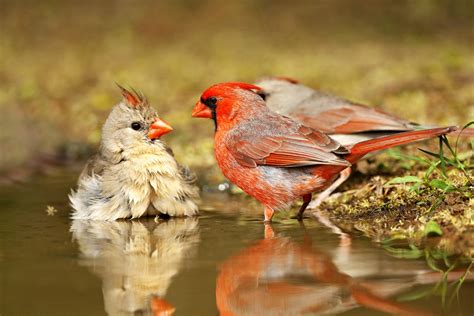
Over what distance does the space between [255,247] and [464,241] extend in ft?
3.77

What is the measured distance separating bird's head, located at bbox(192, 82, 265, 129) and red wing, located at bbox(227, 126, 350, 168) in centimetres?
20

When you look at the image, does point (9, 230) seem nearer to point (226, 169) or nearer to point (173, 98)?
point (226, 169)

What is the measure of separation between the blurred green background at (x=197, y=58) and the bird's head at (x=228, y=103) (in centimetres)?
187

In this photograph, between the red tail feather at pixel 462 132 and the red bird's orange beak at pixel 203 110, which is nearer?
the red tail feather at pixel 462 132

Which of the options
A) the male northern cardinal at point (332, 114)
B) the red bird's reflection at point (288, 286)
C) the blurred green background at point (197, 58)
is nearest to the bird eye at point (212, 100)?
the male northern cardinal at point (332, 114)

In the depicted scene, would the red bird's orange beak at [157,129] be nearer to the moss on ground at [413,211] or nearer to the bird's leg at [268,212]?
the bird's leg at [268,212]

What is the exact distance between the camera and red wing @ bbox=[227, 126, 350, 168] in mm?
5414

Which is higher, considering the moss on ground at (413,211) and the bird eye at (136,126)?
the bird eye at (136,126)

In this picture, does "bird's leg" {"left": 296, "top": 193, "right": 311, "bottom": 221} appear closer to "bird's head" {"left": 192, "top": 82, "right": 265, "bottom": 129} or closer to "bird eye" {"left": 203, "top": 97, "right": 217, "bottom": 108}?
"bird's head" {"left": 192, "top": 82, "right": 265, "bottom": 129}

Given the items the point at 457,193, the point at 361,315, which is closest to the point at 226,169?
the point at 457,193

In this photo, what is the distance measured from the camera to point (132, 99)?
6113mm

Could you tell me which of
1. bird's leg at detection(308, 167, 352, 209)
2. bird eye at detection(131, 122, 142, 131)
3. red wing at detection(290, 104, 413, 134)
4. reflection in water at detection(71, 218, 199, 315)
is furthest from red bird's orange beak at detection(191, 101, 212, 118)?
red wing at detection(290, 104, 413, 134)

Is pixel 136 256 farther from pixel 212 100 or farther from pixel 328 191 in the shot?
pixel 328 191

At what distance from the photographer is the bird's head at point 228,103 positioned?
5973 mm
